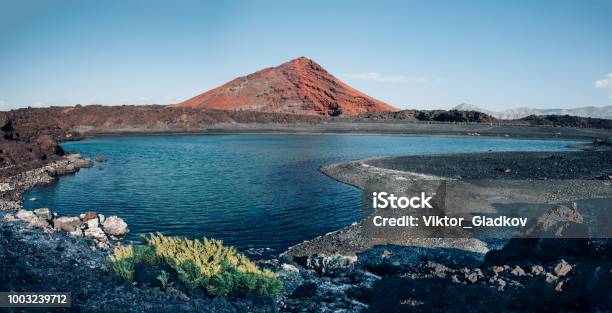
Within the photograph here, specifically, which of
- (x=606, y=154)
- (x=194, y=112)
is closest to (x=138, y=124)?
(x=194, y=112)

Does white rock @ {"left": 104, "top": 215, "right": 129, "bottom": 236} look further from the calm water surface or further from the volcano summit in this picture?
the volcano summit

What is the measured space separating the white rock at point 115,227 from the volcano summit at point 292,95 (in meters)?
113

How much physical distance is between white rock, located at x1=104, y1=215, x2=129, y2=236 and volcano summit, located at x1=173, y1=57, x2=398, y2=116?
112868 mm

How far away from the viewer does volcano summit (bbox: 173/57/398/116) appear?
134750 millimetres

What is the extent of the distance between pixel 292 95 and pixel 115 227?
403 ft

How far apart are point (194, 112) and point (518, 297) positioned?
9460cm

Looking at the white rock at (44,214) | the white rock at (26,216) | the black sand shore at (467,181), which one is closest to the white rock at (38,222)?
the white rock at (26,216)

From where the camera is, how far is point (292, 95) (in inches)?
5477

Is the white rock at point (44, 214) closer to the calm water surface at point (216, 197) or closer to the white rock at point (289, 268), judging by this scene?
the calm water surface at point (216, 197)

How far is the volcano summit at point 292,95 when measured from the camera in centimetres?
13475

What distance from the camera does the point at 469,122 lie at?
321 ft

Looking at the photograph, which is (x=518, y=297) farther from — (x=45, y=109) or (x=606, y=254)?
(x=45, y=109)

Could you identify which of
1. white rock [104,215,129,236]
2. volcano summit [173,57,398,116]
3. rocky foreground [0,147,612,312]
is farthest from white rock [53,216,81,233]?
volcano summit [173,57,398,116]

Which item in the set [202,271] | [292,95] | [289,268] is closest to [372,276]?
[289,268]
